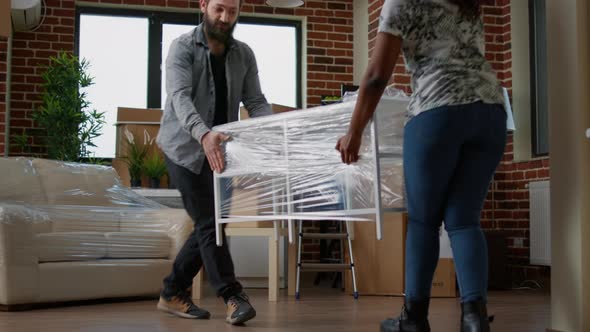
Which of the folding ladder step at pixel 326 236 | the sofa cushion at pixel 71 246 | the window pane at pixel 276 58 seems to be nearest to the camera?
the sofa cushion at pixel 71 246

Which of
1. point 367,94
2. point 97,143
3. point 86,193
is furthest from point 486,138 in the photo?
point 97,143

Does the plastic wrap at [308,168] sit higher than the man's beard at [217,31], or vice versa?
the man's beard at [217,31]

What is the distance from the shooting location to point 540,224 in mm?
5473

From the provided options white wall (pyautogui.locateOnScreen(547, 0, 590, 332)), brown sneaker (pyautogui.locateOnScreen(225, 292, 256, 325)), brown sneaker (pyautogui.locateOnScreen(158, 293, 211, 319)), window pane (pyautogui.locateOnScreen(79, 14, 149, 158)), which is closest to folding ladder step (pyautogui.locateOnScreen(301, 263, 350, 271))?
brown sneaker (pyautogui.locateOnScreen(158, 293, 211, 319))

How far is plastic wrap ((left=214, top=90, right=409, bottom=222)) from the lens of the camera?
2.72m

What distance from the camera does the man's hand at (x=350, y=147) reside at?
96.0 inches

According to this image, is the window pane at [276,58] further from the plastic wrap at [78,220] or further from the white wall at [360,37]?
the plastic wrap at [78,220]

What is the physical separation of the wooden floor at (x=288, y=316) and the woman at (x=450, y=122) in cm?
92

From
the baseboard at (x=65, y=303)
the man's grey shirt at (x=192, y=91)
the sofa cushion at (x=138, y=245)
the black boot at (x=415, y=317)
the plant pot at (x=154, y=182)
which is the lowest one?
the baseboard at (x=65, y=303)

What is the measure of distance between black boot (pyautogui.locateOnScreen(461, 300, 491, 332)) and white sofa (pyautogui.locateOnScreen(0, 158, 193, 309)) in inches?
97.6

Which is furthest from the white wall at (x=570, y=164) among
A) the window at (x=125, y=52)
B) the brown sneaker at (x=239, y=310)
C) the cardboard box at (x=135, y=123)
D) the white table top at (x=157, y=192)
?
the window at (x=125, y=52)

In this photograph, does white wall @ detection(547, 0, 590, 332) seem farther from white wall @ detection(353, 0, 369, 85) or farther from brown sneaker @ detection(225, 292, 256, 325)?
white wall @ detection(353, 0, 369, 85)

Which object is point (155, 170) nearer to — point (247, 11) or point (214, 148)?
point (247, 11)

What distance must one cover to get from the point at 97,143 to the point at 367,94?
15.9 ft
